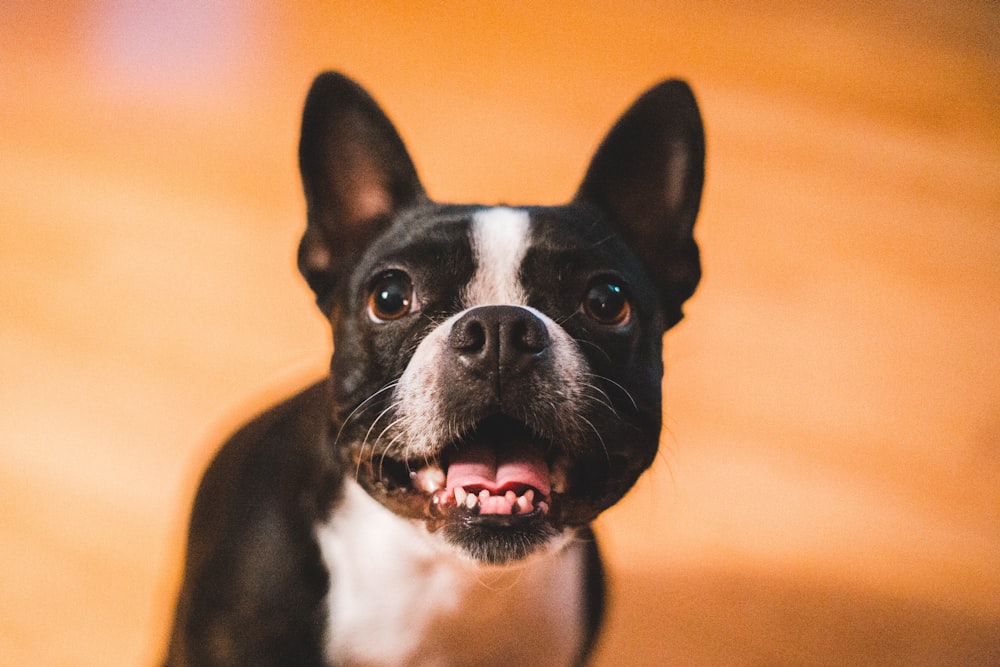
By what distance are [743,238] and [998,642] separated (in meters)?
1.40

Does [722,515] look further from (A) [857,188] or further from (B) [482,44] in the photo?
(B) [482,44]

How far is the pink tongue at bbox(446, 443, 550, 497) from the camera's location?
52.7 inches

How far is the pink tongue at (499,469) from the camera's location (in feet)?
4.39

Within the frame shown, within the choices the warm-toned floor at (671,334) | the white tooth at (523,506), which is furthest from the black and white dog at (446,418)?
the warm-toned floor at (671,334)

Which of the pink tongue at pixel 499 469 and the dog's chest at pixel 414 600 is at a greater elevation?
the pink tongue at pixel 499 469

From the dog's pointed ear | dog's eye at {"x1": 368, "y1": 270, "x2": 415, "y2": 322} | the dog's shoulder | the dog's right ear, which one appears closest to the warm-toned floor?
the dog's shoulder

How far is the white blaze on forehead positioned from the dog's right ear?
0.23 m

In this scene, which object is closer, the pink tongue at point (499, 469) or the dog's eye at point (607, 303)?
the pink tongue at point (499, 469)

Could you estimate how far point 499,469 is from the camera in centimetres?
136

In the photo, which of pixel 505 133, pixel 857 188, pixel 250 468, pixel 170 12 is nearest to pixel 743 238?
pixel 857 188

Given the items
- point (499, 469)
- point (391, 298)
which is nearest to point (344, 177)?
point (391, 298)

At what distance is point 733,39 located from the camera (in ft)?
12.3

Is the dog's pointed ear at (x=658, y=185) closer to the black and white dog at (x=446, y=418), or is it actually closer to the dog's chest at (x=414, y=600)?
the black and white dog at (x=446, y=418)

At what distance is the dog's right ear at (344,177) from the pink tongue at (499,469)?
40cm
